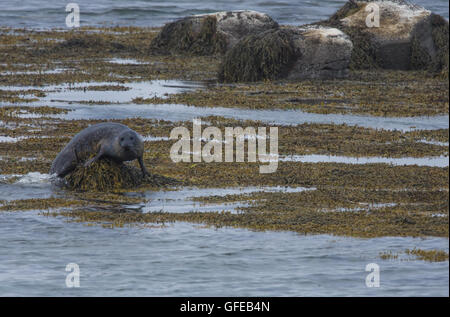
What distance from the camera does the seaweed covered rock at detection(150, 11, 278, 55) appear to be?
2956 centimetres

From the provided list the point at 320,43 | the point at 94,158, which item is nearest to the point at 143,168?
the point at 94,158

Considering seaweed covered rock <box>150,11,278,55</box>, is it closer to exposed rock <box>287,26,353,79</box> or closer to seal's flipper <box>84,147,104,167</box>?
exposed rock <box>287,26,353,79</box>

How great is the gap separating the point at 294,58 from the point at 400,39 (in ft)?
12.5

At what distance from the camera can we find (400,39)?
26016 mm

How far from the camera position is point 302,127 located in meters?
17.4

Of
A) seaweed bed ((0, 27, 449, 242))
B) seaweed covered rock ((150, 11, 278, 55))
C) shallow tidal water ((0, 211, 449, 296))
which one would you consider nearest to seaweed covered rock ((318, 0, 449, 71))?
seaweed bed ((0, 27, 449, 242))

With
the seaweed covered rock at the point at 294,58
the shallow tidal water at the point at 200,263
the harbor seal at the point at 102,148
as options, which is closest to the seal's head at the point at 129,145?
the harbor seal at the point at 102,148

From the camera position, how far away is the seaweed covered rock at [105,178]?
12.7 meters

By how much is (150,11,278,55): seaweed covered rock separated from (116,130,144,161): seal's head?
16.7 metres

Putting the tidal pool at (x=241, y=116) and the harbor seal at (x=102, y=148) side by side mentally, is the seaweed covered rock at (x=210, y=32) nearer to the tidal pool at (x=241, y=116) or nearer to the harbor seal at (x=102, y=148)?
the tidal pool at (x=241, y=116)

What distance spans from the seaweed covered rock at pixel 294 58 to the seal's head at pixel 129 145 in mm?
11368

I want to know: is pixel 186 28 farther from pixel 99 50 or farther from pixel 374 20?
pixel 374 20

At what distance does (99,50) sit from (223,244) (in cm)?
2204
